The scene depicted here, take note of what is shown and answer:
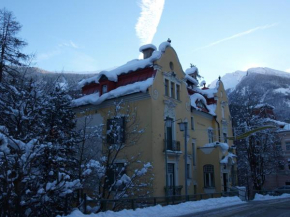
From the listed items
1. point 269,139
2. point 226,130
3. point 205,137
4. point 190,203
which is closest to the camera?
point 190,203

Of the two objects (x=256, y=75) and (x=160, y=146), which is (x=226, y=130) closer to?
(x=160, y=146)

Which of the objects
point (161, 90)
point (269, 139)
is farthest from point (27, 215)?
point (269, 139)

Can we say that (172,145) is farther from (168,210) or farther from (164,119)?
(168,210)

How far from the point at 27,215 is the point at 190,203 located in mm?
10877

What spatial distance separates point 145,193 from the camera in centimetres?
2019

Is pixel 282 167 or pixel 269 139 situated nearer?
pixel 269 139

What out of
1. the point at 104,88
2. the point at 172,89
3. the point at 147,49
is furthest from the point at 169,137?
the point at 147,49

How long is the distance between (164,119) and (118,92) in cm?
425

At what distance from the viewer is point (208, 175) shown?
26.7 meters

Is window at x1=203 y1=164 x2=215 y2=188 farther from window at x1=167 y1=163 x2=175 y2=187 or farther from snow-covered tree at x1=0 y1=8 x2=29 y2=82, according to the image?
snow-covered tree at x1=0 y1=8 x2=29 y2=82

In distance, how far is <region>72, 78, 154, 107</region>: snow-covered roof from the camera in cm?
2183

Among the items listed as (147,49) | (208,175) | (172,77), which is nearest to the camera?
(172,77)

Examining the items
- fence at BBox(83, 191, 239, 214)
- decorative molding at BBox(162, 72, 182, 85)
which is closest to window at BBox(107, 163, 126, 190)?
fence at BBox(83, 191, 239, 214)

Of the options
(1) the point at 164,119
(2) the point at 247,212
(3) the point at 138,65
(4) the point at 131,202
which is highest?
(3) the point at 138,65
